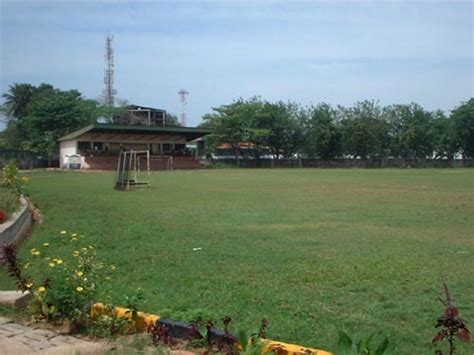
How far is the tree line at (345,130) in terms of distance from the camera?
254ft

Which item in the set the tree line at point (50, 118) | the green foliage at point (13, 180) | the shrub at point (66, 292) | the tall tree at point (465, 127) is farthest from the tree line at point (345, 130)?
the shrub at point (66, 292)

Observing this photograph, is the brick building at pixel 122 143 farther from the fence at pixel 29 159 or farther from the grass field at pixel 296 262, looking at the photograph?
the grass field at pixel 296 262

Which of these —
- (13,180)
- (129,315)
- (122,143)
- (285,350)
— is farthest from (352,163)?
(285,350)

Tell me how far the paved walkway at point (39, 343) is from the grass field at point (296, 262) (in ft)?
2.66

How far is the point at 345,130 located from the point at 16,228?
71076 millimetres

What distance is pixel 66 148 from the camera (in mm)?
70312

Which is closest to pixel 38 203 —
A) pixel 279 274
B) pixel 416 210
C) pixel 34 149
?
pixel 416 210

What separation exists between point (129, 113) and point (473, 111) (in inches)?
1782

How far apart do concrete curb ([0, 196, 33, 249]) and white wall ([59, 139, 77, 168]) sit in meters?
54.8

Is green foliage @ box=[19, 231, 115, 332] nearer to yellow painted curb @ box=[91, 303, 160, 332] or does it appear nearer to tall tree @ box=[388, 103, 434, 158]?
yellow painted curb @ box=[91, 303, 160, 332]

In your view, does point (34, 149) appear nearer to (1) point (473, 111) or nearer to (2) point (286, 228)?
(1) point (473, 111)

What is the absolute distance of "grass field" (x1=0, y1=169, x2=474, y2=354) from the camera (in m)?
5.59

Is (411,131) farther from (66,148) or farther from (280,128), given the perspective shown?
(66,148)

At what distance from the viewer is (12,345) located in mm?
4922
